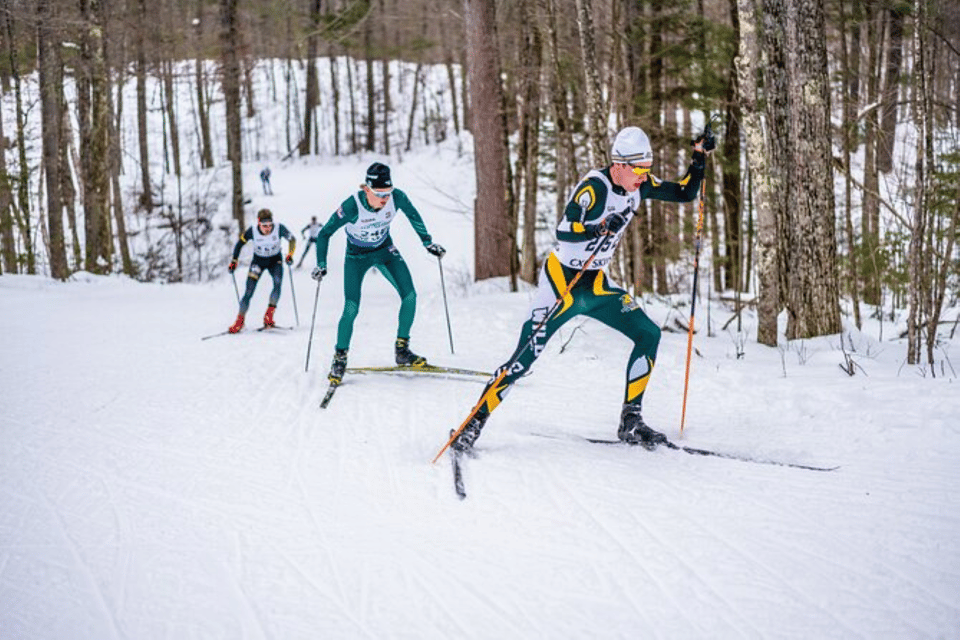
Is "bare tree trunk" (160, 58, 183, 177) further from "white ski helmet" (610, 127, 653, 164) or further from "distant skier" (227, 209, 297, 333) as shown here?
"white ski helmet" (610, 127, 653, 164)

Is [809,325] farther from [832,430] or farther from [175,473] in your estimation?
[175,473]

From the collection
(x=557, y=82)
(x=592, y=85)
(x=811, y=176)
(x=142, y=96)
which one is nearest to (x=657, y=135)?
(x=557, y=82)

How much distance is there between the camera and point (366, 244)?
7652 millimetres

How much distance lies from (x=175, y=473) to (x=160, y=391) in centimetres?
277

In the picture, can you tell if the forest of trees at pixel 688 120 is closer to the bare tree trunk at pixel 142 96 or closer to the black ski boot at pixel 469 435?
the bare tree trunk at pixel 142 96

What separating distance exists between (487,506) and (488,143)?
934 centimetres

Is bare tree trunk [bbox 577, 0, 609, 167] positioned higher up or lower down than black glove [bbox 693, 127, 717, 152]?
higher up

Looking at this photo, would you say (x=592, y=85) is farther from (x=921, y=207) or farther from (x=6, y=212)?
(x=6, y=212)

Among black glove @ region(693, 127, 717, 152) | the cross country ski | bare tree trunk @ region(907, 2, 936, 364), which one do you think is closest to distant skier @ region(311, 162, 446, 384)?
the cross country ski

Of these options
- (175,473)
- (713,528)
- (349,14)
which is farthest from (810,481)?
(349,14)

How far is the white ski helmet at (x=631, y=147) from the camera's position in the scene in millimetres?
4906

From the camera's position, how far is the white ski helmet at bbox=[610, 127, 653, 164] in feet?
16.1

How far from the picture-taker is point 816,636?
9.70 ft

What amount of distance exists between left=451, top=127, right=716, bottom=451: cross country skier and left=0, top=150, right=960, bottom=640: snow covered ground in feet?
1.20
